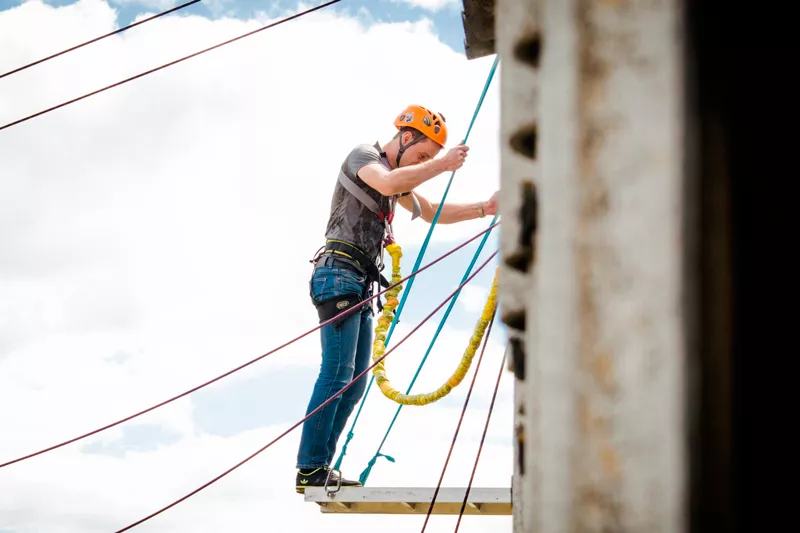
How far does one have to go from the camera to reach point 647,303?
0.85 meters

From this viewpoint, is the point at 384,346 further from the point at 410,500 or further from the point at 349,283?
the point at 410,500

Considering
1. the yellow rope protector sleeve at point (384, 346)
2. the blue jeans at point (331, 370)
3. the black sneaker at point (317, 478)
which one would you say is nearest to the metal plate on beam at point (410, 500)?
the black sneaker at point (317, 478)

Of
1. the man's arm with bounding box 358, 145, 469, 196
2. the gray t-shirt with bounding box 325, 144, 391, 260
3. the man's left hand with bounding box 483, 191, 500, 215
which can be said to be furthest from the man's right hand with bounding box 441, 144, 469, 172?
the man's left hand with bounding box 483, 191, 500, 215

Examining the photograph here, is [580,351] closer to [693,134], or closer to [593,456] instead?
[593,456]

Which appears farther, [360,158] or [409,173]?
[360,158]

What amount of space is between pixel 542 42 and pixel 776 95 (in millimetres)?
256

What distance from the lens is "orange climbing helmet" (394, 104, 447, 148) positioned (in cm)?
484

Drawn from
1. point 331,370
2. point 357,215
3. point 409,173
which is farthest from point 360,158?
point 331,370

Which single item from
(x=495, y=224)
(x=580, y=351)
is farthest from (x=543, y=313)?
(x=495, y=224)

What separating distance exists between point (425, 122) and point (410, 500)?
1.94 meters

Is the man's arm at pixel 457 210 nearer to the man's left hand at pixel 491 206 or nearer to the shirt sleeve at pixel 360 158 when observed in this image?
the man's left hand at pixel 491 206

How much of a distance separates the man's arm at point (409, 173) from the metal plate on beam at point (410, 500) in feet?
4.83

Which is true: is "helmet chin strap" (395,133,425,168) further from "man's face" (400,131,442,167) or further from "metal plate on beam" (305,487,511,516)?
"metal plate on beam" (305,487,511,516)

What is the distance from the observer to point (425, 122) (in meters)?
4.85
